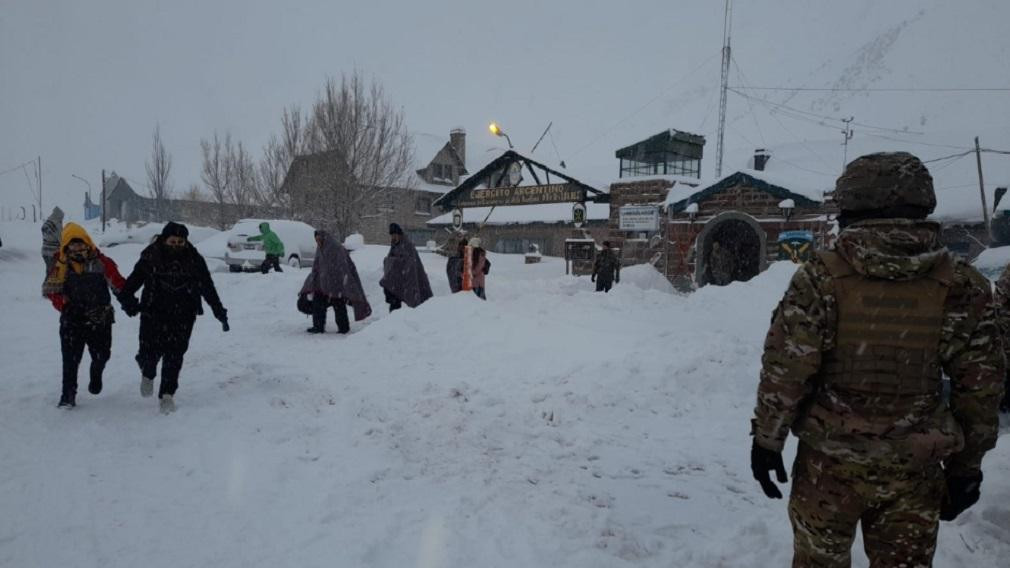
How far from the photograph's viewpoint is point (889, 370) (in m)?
1.97

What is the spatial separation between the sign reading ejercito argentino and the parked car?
18.9 ft

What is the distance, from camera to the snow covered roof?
31.2m

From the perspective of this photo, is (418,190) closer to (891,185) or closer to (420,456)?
(420,456)

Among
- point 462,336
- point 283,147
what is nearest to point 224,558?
point 462,336

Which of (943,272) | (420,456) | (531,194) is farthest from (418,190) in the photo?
(943,272)

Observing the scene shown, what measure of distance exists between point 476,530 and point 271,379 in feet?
12.3

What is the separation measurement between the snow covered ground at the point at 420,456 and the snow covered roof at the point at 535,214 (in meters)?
23.2

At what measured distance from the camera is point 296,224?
19.6m

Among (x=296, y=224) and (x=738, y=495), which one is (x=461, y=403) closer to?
(x=738, y=495)

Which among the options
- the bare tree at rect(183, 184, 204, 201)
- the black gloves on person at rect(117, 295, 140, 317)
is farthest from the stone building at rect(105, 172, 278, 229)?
the black gloves on person at rect(117, 295, 140, 317)

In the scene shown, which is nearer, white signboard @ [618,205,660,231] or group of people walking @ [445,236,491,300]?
group of people walking @ [445,236,491,300]

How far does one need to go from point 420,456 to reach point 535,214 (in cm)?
2922

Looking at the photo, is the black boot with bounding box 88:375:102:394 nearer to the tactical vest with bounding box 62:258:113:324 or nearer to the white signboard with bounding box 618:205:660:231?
the tactical vest with bounding box 62:258:113:324

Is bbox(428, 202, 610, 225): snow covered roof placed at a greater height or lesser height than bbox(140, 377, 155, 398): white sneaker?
greater
